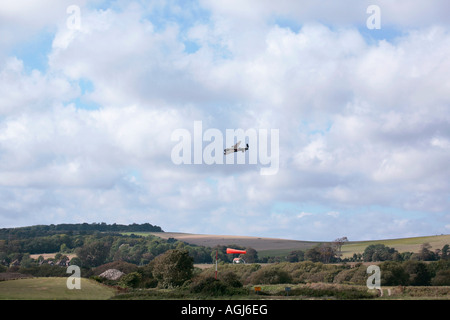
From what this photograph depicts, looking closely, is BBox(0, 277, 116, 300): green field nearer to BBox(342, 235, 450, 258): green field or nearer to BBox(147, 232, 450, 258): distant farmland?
BBox(342, 235, 450, 258): green field

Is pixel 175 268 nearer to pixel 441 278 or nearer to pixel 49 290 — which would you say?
pixel 49 290

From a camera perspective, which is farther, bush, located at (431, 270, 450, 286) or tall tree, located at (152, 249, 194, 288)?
bush, located at (431, 270, 450, 286)

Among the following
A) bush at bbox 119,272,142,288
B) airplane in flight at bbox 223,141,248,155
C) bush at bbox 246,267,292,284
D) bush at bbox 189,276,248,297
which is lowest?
bush at bbox 246,267,292,284

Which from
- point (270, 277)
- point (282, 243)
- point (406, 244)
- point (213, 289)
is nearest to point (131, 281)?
point (213, 289)

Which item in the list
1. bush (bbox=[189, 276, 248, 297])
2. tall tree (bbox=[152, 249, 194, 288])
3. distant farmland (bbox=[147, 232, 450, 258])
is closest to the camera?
bush (bbox=[189, 276, 248, 297])

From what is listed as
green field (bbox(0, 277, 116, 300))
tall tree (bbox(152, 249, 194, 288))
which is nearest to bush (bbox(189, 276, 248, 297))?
green field (bbox(0, 277, 116, 300))

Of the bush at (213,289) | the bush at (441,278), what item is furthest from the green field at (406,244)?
the bush at (213,289)

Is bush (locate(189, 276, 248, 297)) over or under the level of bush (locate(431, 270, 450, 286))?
over

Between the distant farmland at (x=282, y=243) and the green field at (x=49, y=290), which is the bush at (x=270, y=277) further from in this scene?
the distant farmland at (x=282, y=243)
